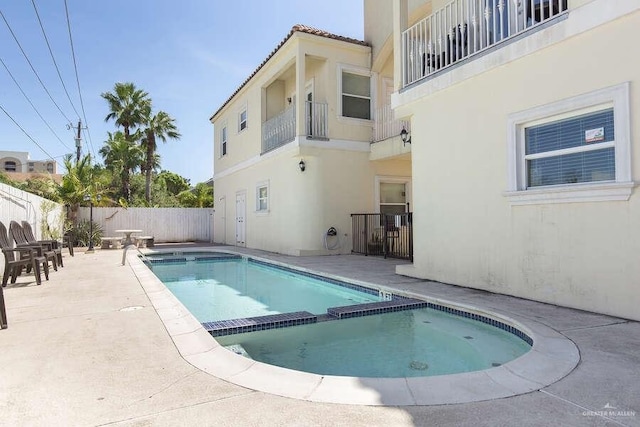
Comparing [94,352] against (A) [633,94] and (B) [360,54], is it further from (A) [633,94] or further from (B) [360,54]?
(B) [360,54]

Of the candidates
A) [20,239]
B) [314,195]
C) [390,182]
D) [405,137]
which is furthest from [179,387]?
[390,182]

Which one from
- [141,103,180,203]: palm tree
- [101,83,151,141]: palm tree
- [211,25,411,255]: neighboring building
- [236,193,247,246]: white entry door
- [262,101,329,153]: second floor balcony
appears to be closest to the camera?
[211,25,411,255]: neighboring building

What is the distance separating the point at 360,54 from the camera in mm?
13953

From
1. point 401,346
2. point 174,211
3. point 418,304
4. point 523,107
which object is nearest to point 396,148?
point 523,107

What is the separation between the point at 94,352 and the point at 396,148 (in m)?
10.4

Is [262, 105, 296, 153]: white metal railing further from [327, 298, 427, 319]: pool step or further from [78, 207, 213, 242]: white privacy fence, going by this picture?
[78, 207, 213, 242]: white privacy fence

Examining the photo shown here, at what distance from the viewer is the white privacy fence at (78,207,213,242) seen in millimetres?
21406

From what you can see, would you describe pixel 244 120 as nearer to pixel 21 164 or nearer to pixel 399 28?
pixel 399 28

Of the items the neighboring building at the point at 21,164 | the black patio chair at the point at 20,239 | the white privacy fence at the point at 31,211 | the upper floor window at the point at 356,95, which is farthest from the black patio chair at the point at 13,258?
the neighboring building at the point at 21,164

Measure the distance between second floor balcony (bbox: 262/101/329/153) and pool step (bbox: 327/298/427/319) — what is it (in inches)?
312

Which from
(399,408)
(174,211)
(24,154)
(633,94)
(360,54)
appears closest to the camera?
(399,408)

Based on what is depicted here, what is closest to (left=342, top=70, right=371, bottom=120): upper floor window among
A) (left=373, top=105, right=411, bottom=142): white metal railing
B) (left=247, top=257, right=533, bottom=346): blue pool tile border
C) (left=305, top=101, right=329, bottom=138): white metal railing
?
(left=373, top=105, right=411, bottom=142): white metal railing

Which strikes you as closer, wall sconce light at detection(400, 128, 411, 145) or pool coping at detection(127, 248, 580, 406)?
pool coping at detection(127, 248, 580, 406)

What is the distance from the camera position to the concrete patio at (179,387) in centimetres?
253
